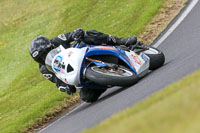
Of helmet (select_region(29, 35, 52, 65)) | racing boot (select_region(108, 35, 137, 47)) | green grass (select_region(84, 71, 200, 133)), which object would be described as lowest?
racing boot (select_region(108, 35, 137, 47))

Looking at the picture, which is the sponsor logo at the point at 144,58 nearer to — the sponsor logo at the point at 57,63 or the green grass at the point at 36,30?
the sponsor logo at the point at 57,63

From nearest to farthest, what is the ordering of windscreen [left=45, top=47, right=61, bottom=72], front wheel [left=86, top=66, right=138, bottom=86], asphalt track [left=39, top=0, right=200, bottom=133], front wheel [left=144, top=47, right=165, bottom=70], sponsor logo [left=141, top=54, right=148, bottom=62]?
1. asphalt track [left=39, top=0, right=200, bottom=133]
2. front wheel [left=86, top=66, right=138, bottom=86]
3. windscreen [left=45, top=47, right=61, bottom=72]
4. sponsor logo [left=141, top=54, right=148, bottom=62]
5. front wheel [left=144, top=47, right=165, bottom=70]

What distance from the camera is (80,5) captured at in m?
21.7

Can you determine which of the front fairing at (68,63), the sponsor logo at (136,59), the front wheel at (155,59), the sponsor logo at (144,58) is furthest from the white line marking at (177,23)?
the front fairing at (68,63)

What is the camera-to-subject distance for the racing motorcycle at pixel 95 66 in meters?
9.14

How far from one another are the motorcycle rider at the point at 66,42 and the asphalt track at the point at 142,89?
72 cm

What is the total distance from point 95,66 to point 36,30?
13.0 m

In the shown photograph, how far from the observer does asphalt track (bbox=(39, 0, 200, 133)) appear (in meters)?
8.23

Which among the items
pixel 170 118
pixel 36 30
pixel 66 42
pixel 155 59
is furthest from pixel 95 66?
pixel 36 30

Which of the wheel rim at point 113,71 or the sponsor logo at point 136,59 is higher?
the wheel rim at point 113,71

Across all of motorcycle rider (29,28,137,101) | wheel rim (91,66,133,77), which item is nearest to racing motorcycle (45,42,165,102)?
wheel rim (91,66,133,77)

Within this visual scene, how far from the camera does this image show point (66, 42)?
10375 millimetres

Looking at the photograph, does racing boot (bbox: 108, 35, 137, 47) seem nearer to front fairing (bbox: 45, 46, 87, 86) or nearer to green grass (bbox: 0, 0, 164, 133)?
front fairing (bbox: 45, 46, 87, 86)

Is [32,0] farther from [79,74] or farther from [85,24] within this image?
[79,74]
